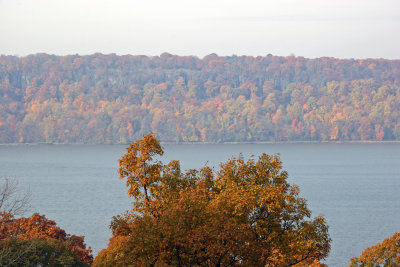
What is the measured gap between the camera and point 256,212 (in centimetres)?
1898

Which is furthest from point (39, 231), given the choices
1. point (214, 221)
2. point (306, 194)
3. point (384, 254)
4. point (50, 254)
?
point (306, 194)

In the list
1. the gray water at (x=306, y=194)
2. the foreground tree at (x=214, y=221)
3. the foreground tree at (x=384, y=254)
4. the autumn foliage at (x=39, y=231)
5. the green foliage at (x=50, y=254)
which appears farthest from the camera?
the gray water at (x=306, y=194)

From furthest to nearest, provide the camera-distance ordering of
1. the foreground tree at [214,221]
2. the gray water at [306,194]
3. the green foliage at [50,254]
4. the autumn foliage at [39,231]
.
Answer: the gray water at [306,194] < the autumn foliage at [39,231] < the green foliage at [50,254] < the foreground tree at [214,221]

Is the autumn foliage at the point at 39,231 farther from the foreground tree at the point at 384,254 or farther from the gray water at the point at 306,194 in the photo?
the gray water at the point at 306,194

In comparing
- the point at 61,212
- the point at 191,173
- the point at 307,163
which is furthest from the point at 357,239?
the point at 307,163

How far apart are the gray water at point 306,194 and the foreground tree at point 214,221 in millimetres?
38636

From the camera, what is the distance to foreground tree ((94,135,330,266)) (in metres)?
16.7

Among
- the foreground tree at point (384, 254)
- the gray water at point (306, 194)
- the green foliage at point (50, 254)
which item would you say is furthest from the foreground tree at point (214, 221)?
the gray water at point (306, 194)

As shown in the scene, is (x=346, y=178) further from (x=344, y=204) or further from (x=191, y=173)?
(x=191, y=173)

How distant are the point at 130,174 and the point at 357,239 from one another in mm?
54331

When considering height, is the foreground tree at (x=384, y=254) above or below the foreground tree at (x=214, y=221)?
below

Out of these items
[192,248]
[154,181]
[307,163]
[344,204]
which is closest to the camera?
[192,248]

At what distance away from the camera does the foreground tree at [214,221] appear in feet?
54.6

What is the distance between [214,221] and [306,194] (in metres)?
99.0
